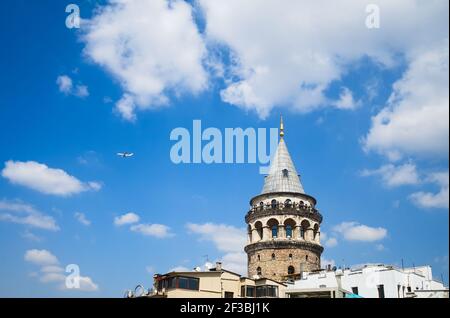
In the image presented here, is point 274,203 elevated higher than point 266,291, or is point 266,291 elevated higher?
point 274,203

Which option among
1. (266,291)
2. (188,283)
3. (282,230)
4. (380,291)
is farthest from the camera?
(282,230)

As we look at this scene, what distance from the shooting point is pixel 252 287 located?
1825 inches

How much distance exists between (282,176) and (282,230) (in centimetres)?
680

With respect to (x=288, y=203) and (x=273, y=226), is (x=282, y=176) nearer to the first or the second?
(x=288, y=203)

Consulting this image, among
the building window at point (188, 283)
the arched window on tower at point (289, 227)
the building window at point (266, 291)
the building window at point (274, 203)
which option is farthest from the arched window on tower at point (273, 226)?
the building window at point (188, 283)

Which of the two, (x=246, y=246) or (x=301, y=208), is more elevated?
(x=301, y=208)

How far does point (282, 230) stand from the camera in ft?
200

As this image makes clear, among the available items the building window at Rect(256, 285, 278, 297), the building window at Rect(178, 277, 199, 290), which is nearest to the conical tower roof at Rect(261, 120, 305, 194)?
the building window at Rect(256, 285, 278, 297)

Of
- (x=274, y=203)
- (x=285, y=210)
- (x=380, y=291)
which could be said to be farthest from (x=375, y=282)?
(x=274, y=203)

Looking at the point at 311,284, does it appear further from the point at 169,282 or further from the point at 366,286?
the point at 169,282
